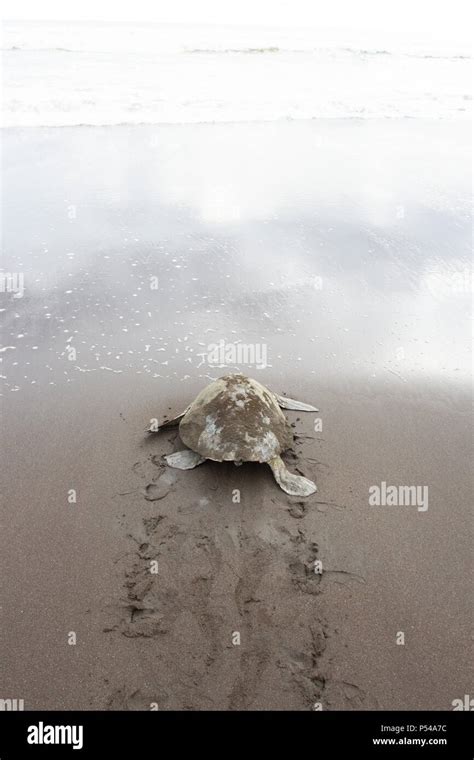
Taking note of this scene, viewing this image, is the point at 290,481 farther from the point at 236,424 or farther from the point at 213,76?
the point at 213,76

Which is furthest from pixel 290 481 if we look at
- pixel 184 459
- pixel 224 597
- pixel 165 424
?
pixel 165 424

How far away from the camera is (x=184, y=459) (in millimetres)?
3631

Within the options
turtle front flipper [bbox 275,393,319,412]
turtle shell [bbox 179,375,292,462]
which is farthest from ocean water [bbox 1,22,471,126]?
turtle shell [bbox 179,375,292,462]

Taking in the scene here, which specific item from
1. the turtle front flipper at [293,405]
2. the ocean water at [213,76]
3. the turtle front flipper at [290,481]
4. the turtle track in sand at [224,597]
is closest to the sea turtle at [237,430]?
the turtle front flipper at [290,481]

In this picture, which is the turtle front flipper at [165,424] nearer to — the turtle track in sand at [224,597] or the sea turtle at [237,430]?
the sea turtle at [237,430]

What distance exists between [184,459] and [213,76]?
1437 cm

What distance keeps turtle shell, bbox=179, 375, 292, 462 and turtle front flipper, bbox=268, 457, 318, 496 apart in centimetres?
7

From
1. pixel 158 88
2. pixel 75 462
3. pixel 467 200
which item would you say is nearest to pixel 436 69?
pixel 158 88

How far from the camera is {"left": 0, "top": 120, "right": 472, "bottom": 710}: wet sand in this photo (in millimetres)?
2588

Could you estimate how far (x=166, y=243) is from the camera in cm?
637

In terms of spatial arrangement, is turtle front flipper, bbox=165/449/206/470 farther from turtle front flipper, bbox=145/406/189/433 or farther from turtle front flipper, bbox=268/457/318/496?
turtle front flipper, bbox=268/457/318/496

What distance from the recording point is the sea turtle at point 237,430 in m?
3.46
